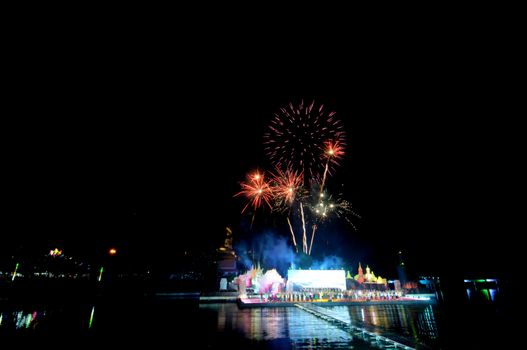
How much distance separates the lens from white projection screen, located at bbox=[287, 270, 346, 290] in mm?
31781

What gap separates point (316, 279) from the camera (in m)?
32.4

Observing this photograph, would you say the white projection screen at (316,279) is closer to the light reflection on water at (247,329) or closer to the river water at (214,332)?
the light reflection on water at (247,329)

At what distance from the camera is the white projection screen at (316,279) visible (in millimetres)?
31781

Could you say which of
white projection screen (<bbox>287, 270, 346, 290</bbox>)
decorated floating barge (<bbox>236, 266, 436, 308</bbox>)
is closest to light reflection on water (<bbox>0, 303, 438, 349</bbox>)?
decorated floating barge (<bbox>236, 266, 436, 308</bbox>)

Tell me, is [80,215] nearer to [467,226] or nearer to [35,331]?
[35,331]

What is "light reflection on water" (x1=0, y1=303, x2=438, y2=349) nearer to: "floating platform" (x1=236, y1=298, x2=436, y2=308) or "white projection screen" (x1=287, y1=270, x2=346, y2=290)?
"floating platform" (x1=236, y1=298, x2=436, y2=308)

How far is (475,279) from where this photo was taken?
1798 cm

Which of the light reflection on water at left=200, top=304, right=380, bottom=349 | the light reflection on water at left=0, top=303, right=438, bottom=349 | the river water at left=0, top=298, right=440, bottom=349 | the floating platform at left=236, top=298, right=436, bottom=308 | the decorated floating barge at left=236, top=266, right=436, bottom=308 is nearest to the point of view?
the light reflection on water at left=200, top=304, right=380, bottom=349

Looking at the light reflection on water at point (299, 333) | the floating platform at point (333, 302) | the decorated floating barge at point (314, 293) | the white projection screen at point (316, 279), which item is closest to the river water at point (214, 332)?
the light reflection on water at point (299, 333)

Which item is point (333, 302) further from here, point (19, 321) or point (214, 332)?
point (19, 321)

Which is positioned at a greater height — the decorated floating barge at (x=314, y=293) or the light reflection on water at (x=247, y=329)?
the decorated floating barge at (x=314, y=293)

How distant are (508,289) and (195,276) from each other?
4828cm

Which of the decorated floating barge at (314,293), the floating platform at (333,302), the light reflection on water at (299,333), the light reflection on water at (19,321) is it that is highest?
the decorated floating barge at (314,293)

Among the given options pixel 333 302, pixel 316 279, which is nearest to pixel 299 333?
pixel 333 302
